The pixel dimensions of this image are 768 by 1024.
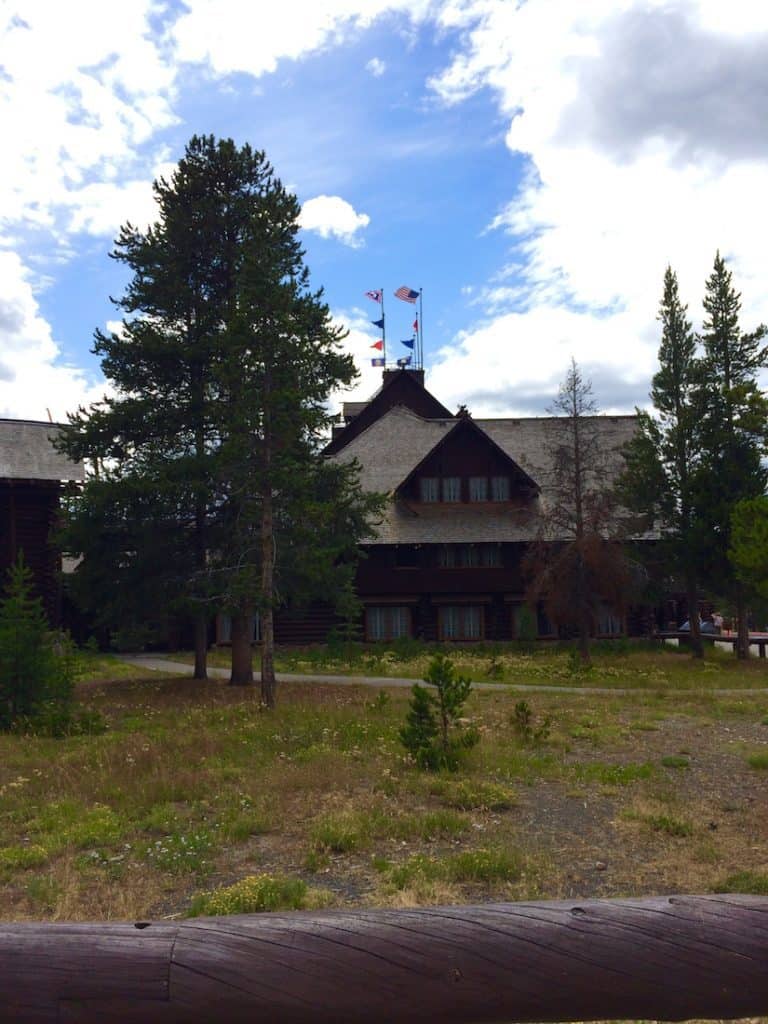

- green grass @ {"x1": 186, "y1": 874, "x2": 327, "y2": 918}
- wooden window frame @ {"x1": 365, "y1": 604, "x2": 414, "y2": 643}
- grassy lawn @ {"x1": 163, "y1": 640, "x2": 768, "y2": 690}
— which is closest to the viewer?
green grass @ {"x1": 186, "y1": 874, "x2": 327, "y2": 918}

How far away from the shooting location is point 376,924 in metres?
2.14

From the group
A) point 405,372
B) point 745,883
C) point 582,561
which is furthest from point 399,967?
point 405,372

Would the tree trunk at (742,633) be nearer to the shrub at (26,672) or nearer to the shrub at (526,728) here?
the shrub at (526,728)

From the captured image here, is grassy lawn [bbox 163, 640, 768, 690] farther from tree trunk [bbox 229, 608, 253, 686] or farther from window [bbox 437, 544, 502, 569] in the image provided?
tree trunk [bbox 229, 608, 253, 686]

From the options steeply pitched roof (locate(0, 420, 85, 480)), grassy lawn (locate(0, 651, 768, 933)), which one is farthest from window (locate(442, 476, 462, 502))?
grassy lawn (locate(0, 651, 768, 933))

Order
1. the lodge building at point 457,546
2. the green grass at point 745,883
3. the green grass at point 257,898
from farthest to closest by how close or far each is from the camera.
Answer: the lodge building at point 457,546 < the green grass at point 745,883 < the green grass at point 257,898

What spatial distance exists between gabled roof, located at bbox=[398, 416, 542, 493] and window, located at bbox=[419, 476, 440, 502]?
0.54m

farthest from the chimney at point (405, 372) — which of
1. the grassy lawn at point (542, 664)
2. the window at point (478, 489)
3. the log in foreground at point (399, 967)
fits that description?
the log in foreground at point (399, 967)

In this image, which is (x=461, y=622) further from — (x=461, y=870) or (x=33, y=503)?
(x=461, y=870)

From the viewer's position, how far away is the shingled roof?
35.6 meters

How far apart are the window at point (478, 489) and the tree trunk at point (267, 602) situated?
1907 centimetres

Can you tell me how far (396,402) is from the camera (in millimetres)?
50062

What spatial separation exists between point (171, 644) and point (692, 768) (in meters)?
29.2

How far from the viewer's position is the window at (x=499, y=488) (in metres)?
37.2
